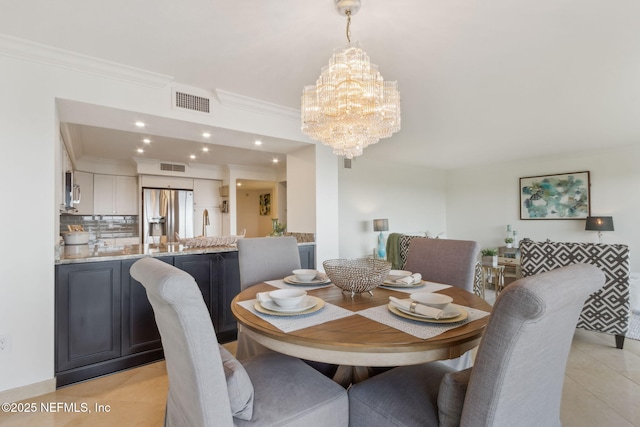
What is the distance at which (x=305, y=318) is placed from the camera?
47.5 inches

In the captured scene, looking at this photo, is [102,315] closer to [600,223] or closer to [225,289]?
[225,289]

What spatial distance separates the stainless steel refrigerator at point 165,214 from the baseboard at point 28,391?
3.41 m

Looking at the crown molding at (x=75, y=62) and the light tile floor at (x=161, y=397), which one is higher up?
the crown molding at (x=75, y=62)

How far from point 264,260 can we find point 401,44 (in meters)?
1.74

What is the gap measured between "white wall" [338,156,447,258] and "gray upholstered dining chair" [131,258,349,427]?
4116 mm

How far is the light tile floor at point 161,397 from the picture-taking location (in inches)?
68.9

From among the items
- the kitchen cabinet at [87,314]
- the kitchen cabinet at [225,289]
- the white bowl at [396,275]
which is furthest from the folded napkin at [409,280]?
the kitchen cabinet at [87,314]

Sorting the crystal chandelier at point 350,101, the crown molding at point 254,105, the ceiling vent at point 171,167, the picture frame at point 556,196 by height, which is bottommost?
the picture frame at point 556,196

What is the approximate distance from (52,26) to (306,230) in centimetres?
264

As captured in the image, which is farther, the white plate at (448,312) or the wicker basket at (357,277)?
the wicker basket at (357,277)

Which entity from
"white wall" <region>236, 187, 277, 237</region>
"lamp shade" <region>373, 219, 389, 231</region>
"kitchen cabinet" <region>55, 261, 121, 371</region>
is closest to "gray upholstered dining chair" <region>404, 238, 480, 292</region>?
"kitchen cabinet" <region>55, 261, 121, 371</region>

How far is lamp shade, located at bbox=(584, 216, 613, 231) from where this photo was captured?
15.0ft

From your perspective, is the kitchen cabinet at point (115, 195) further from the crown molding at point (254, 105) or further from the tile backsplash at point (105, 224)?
the crown molding at point (254, 105)

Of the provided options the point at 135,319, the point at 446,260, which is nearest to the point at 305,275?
the point at 446,260
